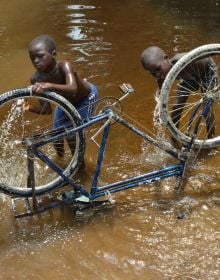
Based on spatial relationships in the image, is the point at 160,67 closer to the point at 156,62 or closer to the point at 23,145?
the point at 156,62

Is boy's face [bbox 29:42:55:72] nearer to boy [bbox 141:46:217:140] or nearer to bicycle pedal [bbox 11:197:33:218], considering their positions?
boy [bbox 141:46:217:140]

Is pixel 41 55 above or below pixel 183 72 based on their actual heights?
above

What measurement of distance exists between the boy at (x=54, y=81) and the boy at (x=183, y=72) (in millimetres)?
673

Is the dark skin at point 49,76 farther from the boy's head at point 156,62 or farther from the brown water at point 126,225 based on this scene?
the brown water at point 126,225

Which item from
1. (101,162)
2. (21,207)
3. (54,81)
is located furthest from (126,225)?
(54,81)

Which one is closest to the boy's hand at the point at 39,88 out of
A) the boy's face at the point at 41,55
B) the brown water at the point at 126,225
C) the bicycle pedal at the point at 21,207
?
the boy's face at the point at 41,55

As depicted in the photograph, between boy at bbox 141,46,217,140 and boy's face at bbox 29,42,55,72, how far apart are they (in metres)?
0.92

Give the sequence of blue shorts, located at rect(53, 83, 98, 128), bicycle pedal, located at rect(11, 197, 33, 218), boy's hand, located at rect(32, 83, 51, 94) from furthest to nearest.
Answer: blue shorts, located at rect(53, 83, 98, 128)
bicycle pedal, located at rect(11, 197, 33, 218)
boy's hand, located at rect(32, 83, 51, 94)

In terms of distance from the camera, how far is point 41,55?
3.59 metres

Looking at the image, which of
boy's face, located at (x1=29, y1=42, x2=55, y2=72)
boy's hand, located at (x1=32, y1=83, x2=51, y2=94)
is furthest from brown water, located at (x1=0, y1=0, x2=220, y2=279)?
boy's face, located at (x1=29, y1=42, x2=55, y2=72)

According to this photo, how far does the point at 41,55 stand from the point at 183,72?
4.68 feet

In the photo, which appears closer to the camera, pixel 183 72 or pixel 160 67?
pixel 160 67

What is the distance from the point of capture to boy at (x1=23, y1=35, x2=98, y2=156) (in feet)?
11.8

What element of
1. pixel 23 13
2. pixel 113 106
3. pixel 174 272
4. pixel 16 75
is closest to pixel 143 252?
pixel 174 272
